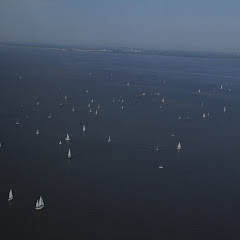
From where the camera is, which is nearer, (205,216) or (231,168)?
(205,216)

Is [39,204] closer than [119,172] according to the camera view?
Yes

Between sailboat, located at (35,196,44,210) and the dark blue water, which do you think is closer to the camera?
the dark blue water

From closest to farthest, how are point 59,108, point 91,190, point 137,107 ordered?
point 91,190 < point 59,108 < point 137,107

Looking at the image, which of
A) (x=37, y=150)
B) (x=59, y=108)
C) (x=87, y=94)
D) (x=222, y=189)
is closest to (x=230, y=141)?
(x=222, y=189)

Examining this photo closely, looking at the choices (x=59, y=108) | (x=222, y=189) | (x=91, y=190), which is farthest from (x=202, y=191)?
(x=59, y=108)

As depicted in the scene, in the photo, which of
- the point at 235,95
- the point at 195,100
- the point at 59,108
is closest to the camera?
the point at 59,108

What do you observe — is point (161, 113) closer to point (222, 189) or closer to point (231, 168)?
point (231, 168)

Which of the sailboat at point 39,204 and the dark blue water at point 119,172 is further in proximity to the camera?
the sailboat at point 39,204
